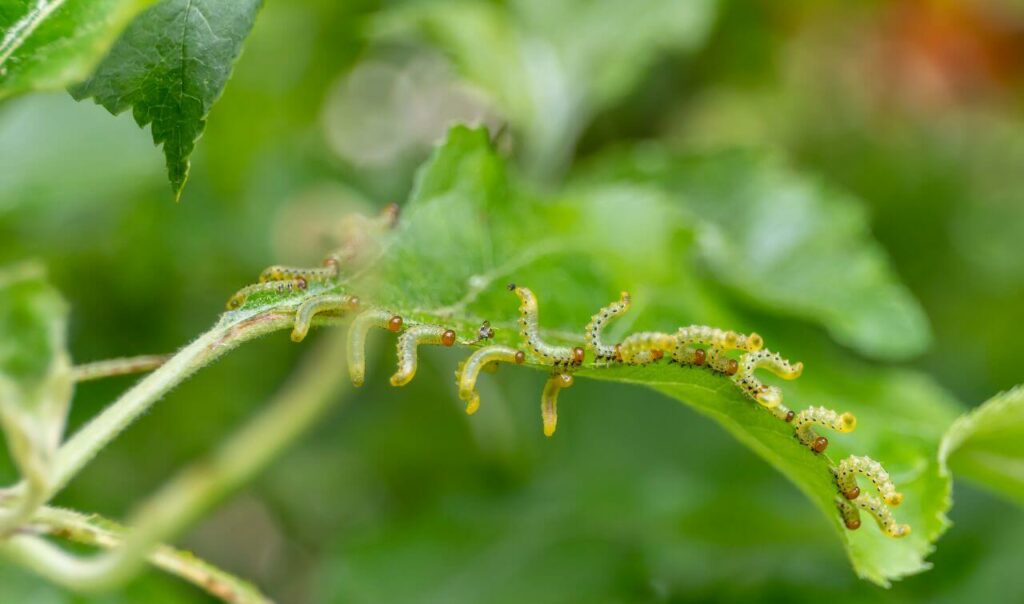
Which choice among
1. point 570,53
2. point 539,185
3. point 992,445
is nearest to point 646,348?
point 992,445

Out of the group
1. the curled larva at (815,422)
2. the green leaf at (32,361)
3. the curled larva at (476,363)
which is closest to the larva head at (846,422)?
the curled larva at (815,422)

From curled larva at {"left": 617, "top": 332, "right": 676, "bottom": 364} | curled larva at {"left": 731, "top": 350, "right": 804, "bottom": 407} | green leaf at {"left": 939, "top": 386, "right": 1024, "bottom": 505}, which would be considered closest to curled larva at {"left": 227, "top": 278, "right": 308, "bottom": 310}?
curled larva at {"left": 617, "top": 332, "right": 676, "bottom": 364}

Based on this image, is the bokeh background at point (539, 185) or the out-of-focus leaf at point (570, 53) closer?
the bokeh background at point (539, 185)

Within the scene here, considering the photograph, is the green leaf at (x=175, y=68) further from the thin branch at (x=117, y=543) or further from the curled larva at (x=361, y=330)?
the thin branch at (x=117, y=543)

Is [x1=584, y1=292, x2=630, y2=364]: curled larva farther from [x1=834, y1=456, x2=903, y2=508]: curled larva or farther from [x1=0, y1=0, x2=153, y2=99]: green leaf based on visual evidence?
[x1=0, y1=0, x2=153, y2=99]: green leaf

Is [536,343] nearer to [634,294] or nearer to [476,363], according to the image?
[476,363]
